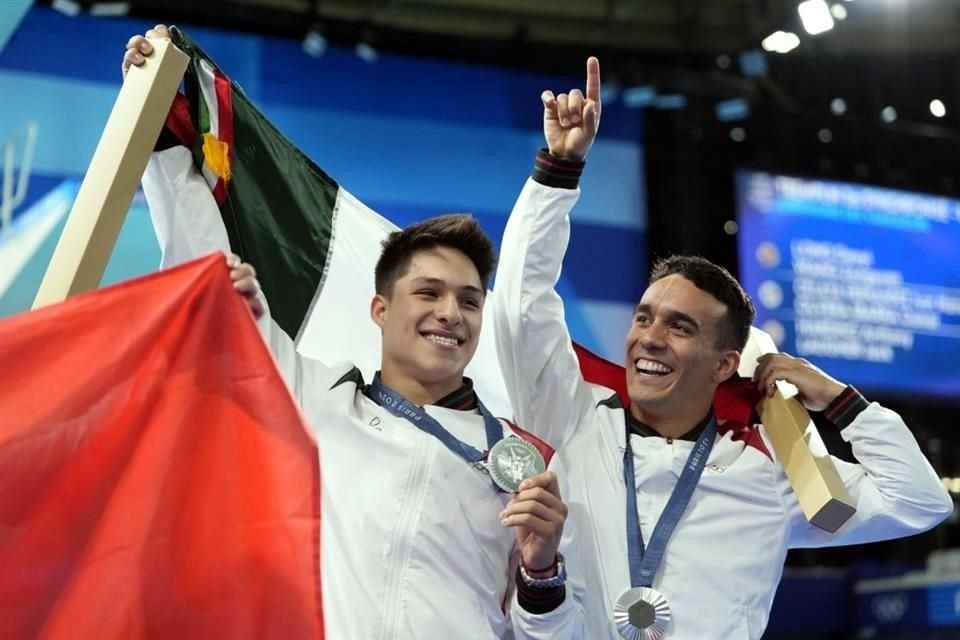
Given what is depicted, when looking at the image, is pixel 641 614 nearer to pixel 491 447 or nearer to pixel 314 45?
pixel 491 447

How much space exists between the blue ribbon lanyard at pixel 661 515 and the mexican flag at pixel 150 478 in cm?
97

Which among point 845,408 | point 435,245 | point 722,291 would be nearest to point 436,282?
point 435,245

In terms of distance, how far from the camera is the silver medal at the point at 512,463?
2480 mm

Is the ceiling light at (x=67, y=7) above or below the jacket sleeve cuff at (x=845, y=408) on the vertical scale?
above

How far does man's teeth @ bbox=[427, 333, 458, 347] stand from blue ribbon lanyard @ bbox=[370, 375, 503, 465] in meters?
0.13

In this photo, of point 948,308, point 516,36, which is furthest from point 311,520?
point 948,308

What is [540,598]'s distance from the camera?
2.40m

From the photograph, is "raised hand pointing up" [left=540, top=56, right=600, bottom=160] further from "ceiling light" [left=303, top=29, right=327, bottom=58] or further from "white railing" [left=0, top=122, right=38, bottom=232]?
"ceiling light" [left=303, top=29, right=327, bottom=58]

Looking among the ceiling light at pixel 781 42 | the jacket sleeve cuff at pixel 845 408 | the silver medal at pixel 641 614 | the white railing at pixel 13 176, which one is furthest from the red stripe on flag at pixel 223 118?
the ceiling light at pixel 781 42

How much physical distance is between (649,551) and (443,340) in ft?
2.13

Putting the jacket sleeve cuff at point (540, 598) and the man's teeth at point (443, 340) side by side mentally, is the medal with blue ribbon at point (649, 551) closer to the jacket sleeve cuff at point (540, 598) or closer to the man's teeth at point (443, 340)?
the jacket sleeve cuff at point (540, 598)

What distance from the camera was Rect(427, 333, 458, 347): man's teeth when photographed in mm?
2656

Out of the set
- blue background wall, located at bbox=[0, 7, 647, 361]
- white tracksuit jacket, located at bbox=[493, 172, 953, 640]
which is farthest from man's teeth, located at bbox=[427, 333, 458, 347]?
blue background wall, located at bbox=[0, 7, 647, 361]

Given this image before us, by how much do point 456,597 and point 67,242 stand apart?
96cm
